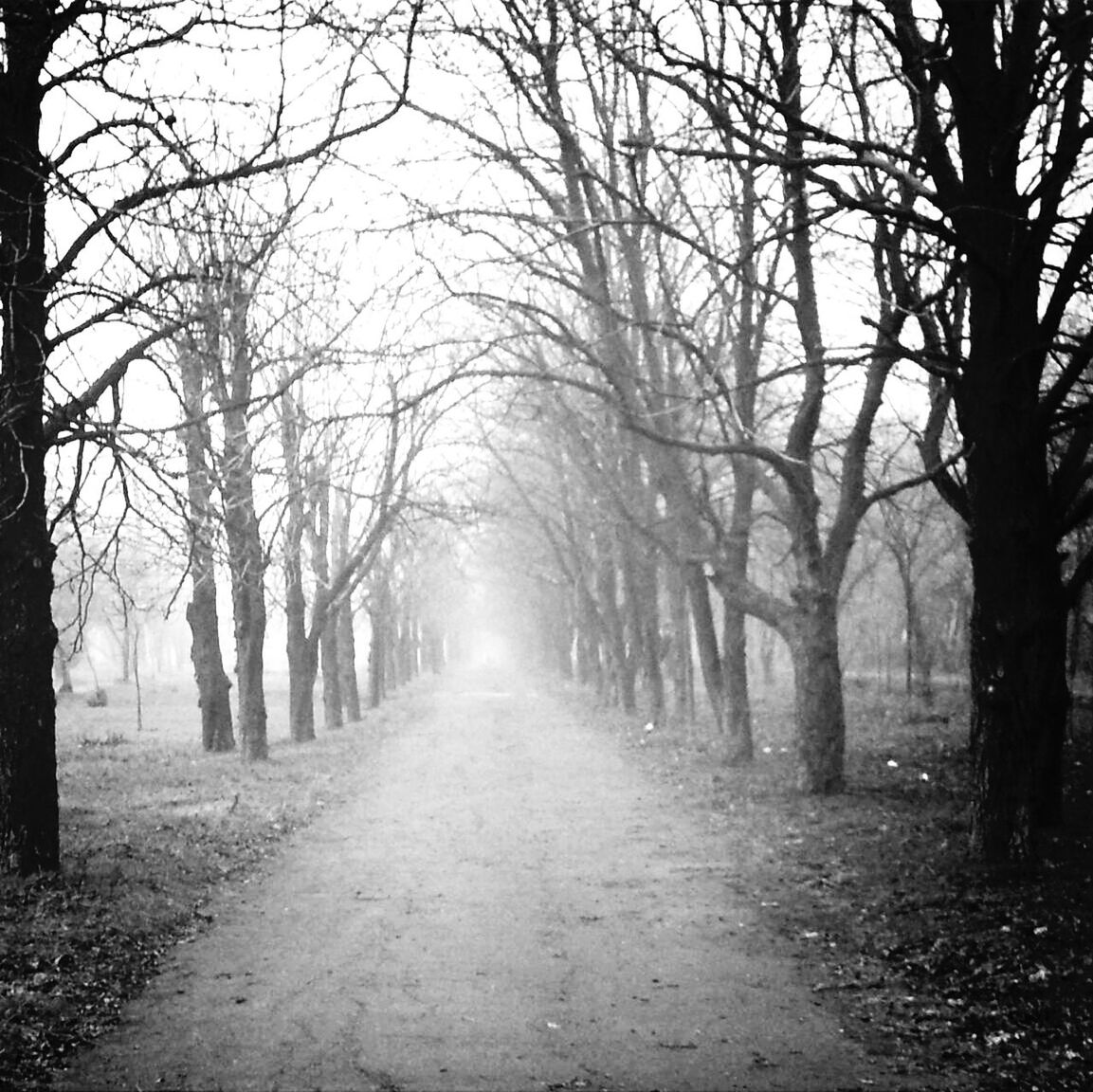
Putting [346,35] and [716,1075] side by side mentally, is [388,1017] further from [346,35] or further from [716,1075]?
[346,35]

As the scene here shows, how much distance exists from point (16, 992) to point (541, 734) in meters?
20.1

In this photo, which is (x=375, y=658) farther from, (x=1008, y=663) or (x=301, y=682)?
(x=1008, y=663)

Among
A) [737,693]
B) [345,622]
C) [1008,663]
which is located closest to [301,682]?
[345,622]

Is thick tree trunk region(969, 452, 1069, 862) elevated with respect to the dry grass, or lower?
elevated

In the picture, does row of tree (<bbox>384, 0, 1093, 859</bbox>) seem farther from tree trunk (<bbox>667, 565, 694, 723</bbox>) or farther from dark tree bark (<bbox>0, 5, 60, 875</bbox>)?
tree trunk (<bbox>667, 565, 694, 723</bbox>)

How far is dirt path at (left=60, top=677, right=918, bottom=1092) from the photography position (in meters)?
5.39

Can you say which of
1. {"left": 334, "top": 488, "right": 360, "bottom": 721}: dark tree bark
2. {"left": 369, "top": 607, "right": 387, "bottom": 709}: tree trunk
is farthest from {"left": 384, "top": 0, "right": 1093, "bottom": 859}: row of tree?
{"left": 369, "top": 607, "right": 387, "bottom": 709}: tree trunk

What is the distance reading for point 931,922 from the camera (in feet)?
25.0

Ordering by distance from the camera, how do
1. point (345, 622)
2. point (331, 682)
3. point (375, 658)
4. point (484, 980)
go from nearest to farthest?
1. point (484, 980)
2. point (331, 682)
3. point (345, 622)
4. point (375, 658)

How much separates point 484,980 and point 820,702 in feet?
26.4

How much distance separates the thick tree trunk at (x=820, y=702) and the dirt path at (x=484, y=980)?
2328 millimetres

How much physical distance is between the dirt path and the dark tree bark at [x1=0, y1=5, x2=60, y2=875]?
5.91ft

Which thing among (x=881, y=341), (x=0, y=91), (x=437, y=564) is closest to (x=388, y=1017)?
(x=0, y=91)

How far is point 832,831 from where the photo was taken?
37.9 feet
